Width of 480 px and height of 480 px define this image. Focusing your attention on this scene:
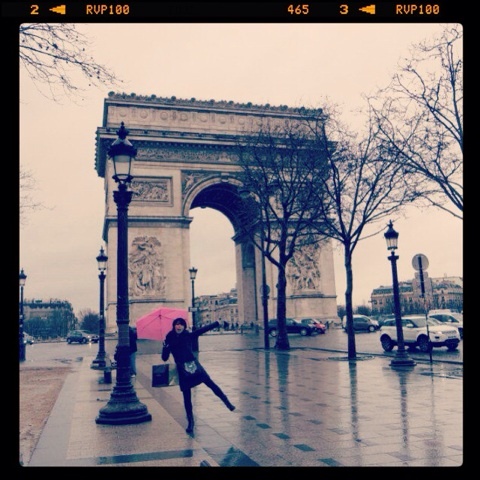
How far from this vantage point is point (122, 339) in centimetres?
975

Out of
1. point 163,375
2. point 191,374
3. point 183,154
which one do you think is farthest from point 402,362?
point 183,154

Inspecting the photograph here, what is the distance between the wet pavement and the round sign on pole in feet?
9.46

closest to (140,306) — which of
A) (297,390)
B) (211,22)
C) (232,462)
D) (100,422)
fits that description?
(297,390)

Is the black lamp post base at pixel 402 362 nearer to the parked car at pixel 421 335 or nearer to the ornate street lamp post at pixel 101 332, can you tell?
the parked car at pixel 421 335

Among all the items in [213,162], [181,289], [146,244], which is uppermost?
[213,162]

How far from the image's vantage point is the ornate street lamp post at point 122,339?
9250 millimetres

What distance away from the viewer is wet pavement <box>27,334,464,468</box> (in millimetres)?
6590

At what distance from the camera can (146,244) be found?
140ft

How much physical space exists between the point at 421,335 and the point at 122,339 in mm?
16596
